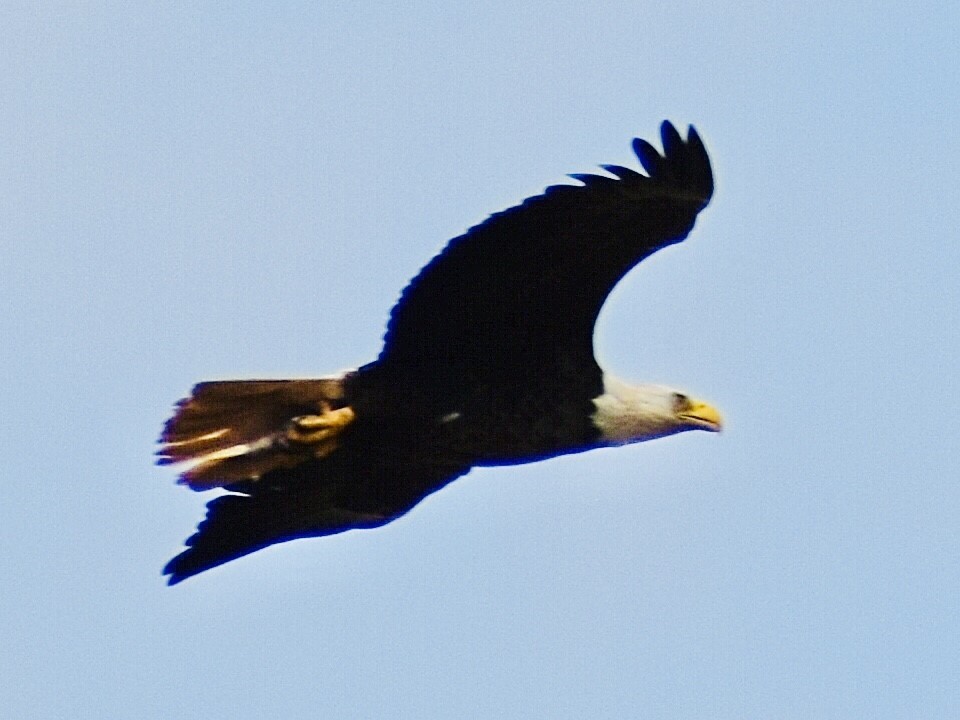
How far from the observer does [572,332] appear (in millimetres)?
11742

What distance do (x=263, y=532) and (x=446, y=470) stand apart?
92cm

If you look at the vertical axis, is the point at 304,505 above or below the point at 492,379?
below

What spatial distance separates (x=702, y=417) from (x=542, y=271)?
1.16m

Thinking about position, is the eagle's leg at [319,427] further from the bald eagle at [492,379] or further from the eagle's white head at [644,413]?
the eagle's white head at [644,413]

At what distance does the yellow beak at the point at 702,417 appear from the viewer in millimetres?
12094

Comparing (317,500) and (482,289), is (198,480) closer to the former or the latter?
(317,500)

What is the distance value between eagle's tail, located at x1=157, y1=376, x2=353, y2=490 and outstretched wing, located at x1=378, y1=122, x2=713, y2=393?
1.16ft

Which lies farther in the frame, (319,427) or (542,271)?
(319,427)

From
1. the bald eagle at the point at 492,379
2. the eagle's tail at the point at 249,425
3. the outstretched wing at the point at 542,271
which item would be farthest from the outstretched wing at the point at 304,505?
the outstretched wing at the point at 542,271

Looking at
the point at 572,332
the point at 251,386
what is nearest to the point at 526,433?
the point at 572,332

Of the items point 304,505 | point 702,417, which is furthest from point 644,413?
point 304,505

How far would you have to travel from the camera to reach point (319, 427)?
11719mm

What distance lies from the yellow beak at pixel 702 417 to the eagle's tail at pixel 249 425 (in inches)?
62.0

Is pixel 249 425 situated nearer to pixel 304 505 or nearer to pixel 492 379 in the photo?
pixel 304 505
